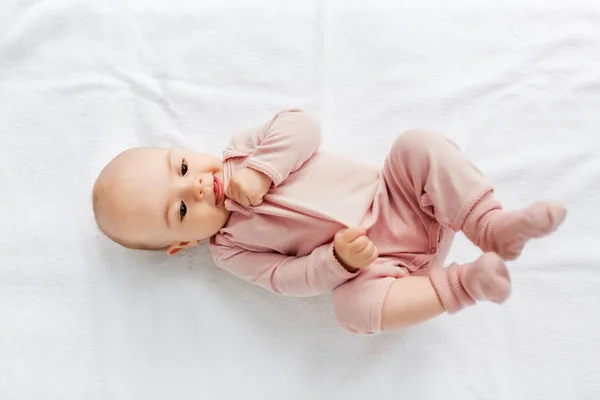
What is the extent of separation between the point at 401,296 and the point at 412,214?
7.5 inches

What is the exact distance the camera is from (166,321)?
1.50 m

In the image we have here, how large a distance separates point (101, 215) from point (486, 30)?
970 mm

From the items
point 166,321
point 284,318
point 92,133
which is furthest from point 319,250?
point 92,133

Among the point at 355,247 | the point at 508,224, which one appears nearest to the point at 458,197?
the point at 508,224

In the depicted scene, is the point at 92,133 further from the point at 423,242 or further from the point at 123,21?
the point at 423,242

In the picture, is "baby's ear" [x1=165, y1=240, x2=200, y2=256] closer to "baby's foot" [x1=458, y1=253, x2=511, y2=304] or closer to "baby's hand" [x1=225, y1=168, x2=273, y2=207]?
"baby's hand" [x1=225, y1=168, x2=273, y2=207]

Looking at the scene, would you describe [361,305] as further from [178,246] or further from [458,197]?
[178,246]

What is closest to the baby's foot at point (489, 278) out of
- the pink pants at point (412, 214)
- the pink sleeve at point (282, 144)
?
the pink pants at point (412, 214)

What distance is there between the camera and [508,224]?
1226 millimetres

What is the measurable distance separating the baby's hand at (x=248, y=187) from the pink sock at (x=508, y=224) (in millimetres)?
391

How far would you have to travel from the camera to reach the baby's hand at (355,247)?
1265 mm

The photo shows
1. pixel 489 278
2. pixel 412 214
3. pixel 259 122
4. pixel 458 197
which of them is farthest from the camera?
pixel 259 122

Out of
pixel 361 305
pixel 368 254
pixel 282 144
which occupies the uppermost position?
pixel 282 144

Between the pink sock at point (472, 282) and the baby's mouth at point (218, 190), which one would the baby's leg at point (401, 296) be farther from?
the baby's mouth at point (218, 190)
